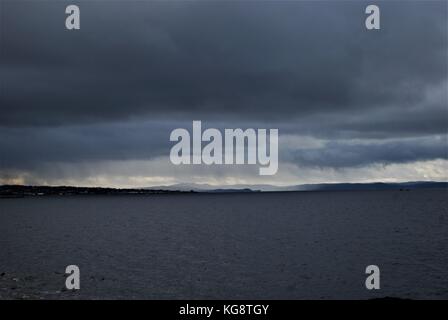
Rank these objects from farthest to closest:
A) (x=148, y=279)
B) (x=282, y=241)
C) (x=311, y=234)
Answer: (x=311, y=234) < (x=282, y=241) < (x=148, y=279)

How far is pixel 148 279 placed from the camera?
50.2 meters

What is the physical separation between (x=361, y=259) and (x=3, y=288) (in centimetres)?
4591

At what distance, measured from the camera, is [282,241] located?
8556 cm

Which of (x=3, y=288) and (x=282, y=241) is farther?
(x=282, y=241)

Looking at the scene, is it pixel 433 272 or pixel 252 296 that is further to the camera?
pixel 433 272

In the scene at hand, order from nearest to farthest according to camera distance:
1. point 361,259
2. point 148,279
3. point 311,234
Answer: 1. point 148,279
2. point 361,259
3. point 311,234
